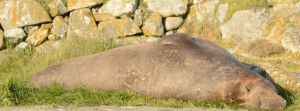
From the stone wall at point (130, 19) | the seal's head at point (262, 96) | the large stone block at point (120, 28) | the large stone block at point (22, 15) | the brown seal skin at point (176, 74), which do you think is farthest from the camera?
the large stone block at point (22, 15)

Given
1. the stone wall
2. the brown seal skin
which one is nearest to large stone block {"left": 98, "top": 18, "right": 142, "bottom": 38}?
the stone wall

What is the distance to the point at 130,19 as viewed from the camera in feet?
40.2

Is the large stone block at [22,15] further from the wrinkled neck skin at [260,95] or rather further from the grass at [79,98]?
the wrinkled neck skin at [260,95]

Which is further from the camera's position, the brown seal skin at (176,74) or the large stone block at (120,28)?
the large stone block at (120,28)

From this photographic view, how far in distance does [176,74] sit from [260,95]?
1.07 meters

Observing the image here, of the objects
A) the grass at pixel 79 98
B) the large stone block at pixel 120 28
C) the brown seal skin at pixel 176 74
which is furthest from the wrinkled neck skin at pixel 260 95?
the large stone block at pixel 120 28

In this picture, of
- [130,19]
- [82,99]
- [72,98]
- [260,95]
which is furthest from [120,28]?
[260,95]

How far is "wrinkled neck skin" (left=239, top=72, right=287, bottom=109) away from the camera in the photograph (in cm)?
544

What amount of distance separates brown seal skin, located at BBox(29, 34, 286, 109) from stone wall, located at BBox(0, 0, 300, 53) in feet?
16.9

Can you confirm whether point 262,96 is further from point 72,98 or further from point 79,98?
point 72,98

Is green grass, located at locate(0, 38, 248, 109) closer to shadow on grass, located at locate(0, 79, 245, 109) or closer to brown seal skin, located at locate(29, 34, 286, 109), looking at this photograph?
shadow on grass, located at locate(0, 79, 245, 109)

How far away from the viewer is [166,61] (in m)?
6.11

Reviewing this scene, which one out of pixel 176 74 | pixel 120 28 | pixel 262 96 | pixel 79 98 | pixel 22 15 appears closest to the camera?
pixel 262 96

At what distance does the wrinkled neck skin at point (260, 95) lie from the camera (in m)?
5.44
